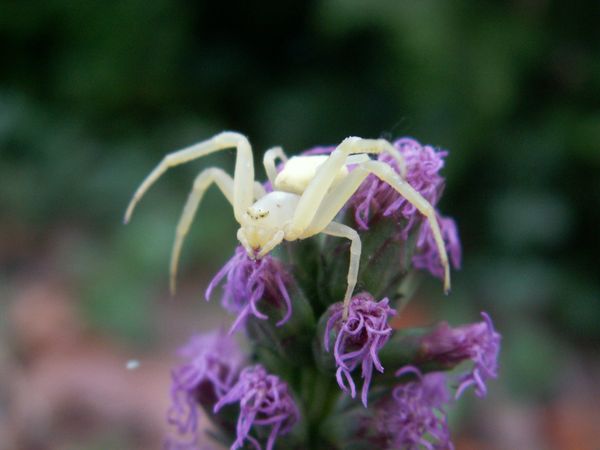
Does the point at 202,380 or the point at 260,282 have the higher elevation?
the point at 260,282

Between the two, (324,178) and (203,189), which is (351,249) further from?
(203,189)

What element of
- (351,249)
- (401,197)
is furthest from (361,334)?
(401,197)

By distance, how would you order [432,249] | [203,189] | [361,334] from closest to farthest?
[361,334], [432,249], [203,189]

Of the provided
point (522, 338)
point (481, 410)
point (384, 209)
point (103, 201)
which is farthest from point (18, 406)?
point (384, 209)

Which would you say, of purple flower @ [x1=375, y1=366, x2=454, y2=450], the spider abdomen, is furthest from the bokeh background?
the spider abdomen

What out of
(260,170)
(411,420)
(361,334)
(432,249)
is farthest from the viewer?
(260,170)

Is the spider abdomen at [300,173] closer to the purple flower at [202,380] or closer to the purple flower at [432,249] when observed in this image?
the purple flower at [432,249]

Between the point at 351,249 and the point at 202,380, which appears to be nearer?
the point at 351,249
